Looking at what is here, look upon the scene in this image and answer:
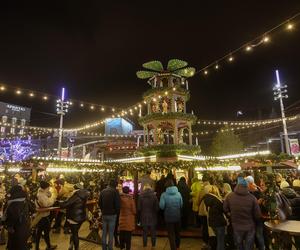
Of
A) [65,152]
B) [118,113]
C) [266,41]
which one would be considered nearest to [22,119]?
[65,152]

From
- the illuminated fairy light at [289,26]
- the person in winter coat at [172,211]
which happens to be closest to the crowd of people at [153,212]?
the person in winter coat at [172,211]

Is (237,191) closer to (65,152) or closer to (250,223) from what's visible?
(250,223)

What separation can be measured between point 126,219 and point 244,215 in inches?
127

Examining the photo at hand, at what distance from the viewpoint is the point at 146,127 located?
21.4m

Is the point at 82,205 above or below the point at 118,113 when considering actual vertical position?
below

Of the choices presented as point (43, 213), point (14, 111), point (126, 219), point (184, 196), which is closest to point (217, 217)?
point (126, 219)

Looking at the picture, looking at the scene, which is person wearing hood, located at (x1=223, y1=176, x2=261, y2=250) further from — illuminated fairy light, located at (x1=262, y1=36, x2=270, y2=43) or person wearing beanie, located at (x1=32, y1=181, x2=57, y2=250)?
illuminated fairy light, located at (x1=262, y1=36, x2=270, y2=43)

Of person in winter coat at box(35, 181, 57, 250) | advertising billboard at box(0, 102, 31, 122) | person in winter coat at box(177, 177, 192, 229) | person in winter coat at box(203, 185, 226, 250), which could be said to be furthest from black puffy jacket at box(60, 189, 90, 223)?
advertising billboard at box(0, 102, 31, 122)

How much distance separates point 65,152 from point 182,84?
14264 mm

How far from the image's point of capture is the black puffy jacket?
7086mm

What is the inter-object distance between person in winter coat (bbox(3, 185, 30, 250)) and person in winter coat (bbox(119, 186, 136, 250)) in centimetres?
239

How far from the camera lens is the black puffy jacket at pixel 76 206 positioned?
709 cm

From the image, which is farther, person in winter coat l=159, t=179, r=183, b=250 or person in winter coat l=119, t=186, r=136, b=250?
person in winter coat l=159, t=179, r=183, b=250

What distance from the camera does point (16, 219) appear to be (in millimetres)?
5926
